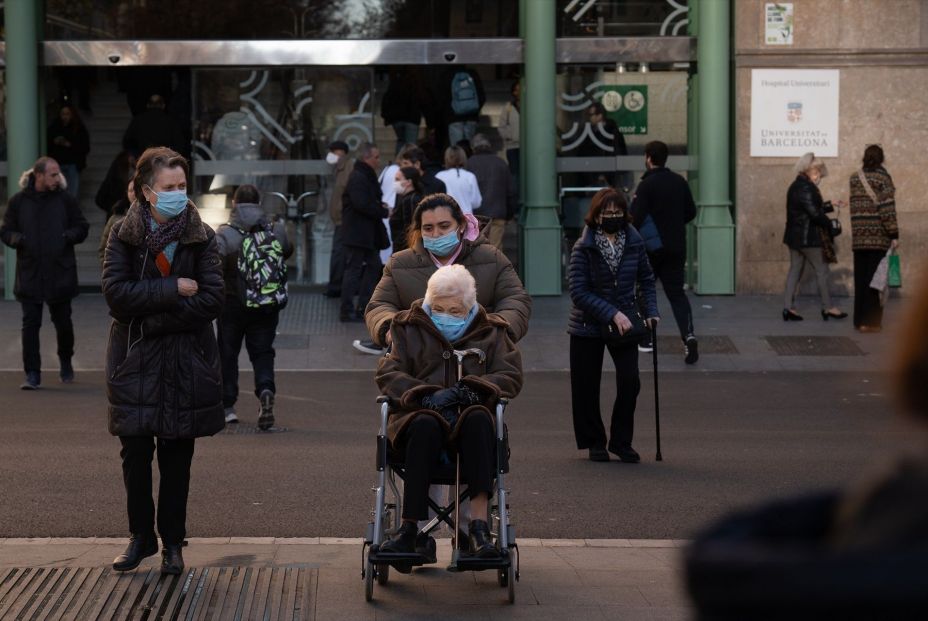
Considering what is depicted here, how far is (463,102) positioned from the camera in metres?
17.9

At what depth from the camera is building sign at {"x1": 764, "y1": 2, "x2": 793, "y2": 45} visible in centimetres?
1706

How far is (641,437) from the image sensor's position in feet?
33.6

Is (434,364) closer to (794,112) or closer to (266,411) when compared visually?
(266,411)

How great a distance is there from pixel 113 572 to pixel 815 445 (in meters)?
5.16

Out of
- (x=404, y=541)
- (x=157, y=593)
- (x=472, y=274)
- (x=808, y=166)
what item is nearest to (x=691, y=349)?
(x=808, y=166)

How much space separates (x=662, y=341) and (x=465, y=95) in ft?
15.9

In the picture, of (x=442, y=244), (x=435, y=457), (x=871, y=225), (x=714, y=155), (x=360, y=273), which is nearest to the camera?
(x=435, y=457)

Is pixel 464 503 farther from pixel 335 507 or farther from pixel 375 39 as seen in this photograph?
pixel 375 39

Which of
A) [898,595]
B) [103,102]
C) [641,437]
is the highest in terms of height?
[103,102]

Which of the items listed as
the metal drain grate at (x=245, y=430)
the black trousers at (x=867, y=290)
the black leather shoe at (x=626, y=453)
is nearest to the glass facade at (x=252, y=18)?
the black trousers at (x=867, y=290)

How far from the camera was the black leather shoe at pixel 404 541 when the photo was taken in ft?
19.1

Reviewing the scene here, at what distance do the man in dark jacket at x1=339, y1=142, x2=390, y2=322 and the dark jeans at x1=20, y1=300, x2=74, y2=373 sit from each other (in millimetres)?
3265

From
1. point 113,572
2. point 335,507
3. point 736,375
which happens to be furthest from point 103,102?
point 113,572

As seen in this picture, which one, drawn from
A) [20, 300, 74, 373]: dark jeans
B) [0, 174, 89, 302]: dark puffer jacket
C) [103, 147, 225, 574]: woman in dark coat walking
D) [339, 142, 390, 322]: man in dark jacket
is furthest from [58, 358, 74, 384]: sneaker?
[103, 147, 225, 574]: woman in dark coat walking
